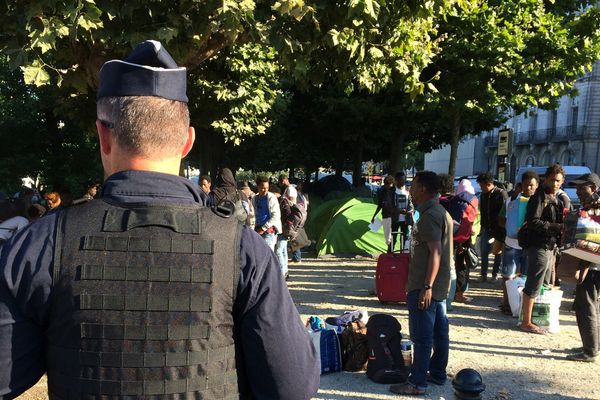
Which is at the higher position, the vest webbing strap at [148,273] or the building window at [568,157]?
the building window at [568,157]

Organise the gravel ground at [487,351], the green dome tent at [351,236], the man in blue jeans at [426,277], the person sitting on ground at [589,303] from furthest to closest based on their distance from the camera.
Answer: the green dome tent at [351,236] < the person sitting on ground at [589,303] < the gravel ground at [487,351] < the man in blue jeans at [426,277]

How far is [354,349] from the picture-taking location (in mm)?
4969

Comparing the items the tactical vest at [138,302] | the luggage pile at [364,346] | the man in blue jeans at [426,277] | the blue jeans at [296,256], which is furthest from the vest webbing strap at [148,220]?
the blue jeans at [296,256]

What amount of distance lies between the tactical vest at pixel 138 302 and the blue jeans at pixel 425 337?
121 inches

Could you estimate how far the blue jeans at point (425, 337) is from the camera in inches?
165

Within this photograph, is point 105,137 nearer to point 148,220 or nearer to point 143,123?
point 143,123

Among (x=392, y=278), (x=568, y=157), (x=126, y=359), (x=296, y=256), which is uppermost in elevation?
(x=568, y=157)

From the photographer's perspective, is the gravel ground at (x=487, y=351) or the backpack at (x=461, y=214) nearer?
the gravel ground at (x=487, y=351)

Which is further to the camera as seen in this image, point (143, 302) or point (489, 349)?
point (489, 349)

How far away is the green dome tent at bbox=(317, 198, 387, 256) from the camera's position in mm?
11656

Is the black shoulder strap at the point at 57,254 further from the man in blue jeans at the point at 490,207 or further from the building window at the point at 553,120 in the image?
the building window at the point at 553,120

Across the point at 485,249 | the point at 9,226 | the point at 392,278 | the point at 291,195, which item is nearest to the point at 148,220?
the point at 9,226

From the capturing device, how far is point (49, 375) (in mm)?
1385

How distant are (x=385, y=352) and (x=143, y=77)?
12.8 feet
